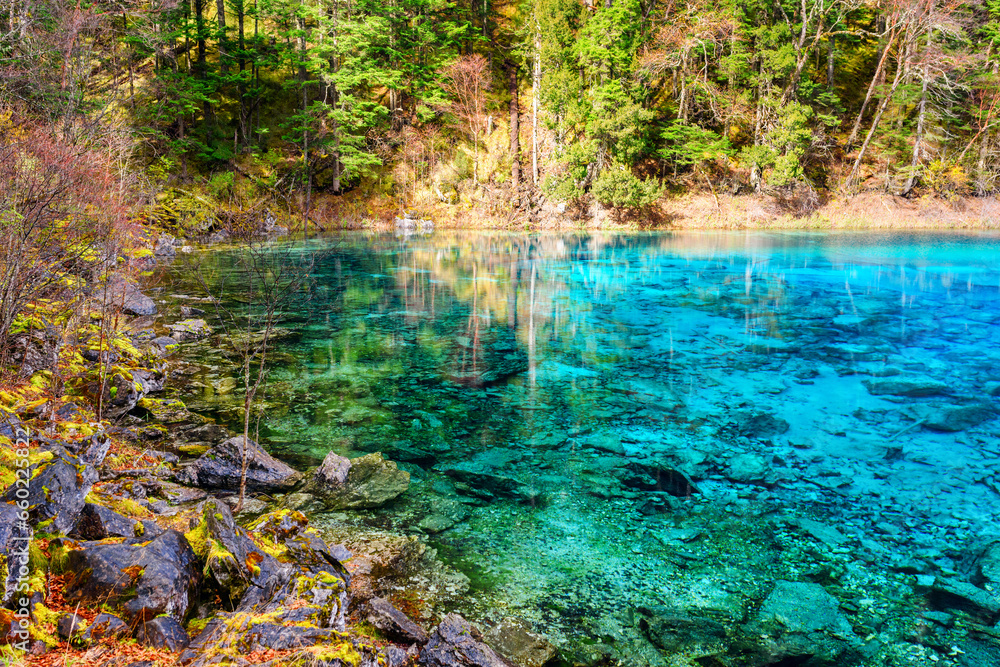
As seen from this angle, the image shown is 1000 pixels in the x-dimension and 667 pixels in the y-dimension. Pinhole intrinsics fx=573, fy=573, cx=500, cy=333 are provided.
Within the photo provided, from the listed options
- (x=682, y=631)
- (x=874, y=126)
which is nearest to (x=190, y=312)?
(x=682, y=631)

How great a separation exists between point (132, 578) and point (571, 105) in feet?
101

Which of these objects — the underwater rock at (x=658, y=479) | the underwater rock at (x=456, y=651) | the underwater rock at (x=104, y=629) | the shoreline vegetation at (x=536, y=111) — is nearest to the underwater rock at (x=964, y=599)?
the underwater rock at (x=658, y=479)

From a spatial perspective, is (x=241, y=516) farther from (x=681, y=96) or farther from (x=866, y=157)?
(x=866, y=157)

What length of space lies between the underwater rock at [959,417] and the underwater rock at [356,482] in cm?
607

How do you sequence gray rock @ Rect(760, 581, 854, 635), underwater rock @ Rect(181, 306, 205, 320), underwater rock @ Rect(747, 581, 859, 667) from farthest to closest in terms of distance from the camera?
underwater rock @ Rect(181, 306, 205, 320), gray rock @ Rect(760, 581, 854, 635), underwater rock @ Rect(747, 581, 859, 667)

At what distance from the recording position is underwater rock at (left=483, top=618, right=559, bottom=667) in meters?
3.28

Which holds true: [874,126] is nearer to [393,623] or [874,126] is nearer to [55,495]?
[393,623]

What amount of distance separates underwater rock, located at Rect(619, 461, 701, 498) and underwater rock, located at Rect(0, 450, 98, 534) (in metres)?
4.18

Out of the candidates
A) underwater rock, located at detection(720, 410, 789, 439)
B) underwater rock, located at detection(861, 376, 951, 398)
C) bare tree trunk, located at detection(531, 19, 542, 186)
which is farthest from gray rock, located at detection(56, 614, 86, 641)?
bare tree trunk, located at detection(531, 19, 542, 186)

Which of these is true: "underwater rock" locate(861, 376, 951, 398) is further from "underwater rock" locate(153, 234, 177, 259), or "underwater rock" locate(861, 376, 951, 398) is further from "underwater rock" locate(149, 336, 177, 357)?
"underwater rock" locate(153, 234, 177, 259)

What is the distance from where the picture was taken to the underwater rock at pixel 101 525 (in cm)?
322

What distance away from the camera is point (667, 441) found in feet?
20.4

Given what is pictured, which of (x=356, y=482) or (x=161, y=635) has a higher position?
(x=161, y=635)

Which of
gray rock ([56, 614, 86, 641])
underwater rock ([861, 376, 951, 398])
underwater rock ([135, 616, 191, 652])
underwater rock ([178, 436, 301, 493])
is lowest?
underwater rock ([178, 436, 301, 493])
